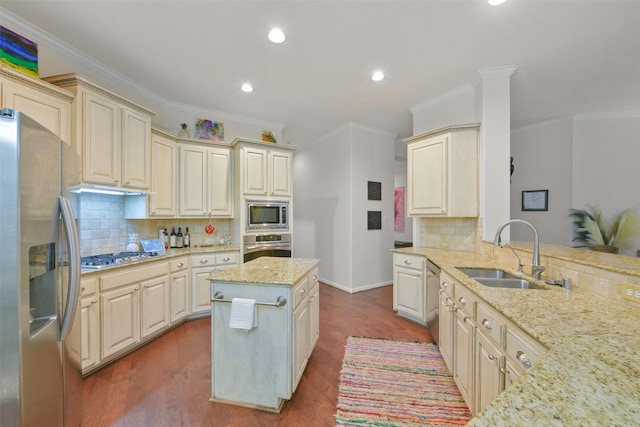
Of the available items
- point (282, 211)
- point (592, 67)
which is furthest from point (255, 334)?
point (592, 67)

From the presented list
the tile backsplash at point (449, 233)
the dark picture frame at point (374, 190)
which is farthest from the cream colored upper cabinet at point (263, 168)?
the tile backsplash at point (449, 233)

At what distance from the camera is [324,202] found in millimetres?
5164

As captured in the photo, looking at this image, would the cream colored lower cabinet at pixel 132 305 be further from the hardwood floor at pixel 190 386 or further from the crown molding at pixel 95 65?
the crown molding at pixel 95 65

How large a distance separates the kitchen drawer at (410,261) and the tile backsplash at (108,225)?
291cm

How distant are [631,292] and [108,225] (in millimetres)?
4127

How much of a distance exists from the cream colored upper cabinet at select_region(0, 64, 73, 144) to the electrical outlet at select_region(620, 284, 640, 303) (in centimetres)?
369

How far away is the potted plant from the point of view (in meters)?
3.88

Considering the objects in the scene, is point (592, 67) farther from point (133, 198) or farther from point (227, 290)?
point (133, 198)

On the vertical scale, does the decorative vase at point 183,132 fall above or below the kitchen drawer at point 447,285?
above

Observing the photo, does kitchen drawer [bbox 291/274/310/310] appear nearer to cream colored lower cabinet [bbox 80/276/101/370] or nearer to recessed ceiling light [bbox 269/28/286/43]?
cream colored lower cabinet [bbox 80/276/101/370]

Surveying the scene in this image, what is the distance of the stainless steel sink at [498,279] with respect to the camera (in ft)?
6.23

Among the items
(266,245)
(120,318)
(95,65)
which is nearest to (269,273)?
(120,318)

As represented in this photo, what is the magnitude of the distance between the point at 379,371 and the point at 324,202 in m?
3.39

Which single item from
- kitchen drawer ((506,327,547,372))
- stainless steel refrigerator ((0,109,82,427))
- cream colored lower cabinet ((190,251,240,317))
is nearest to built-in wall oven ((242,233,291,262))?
cream colored lower cabinet ((190,251,240,317))
